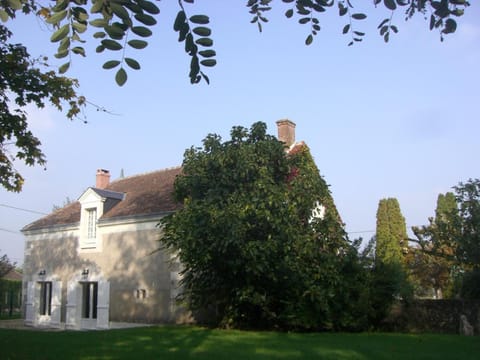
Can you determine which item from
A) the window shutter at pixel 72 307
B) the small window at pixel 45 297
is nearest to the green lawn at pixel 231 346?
the window shutter at pixel 72 307

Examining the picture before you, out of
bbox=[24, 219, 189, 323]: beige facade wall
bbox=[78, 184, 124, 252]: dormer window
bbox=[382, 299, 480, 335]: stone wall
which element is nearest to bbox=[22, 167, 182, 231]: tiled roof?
bbox=[78, 184, 124, 252]: dormer window

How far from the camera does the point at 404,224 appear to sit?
1189 inches

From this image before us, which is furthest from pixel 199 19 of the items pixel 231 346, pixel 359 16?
pixel 231 346

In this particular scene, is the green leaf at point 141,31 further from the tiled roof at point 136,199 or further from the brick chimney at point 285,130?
the brick chimney at point 285,130

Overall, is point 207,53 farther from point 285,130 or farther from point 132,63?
point 285,130

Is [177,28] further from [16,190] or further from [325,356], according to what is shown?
[16,190]

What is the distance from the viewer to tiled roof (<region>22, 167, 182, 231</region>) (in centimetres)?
2138

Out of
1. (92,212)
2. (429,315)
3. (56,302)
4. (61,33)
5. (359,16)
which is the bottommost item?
(429,315)

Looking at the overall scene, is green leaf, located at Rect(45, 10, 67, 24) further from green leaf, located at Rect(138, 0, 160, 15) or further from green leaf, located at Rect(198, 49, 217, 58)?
green leaf, located at Rect(198, 49, 217, 58)

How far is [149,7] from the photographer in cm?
310

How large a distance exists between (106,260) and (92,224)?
2155 mm

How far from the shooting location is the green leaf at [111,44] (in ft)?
10.2

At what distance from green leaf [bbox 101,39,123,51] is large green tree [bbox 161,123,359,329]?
11628 mm

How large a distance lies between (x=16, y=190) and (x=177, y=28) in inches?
400
